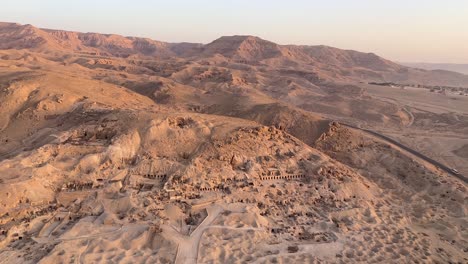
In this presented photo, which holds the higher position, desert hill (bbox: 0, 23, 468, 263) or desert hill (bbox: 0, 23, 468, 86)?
desert hill (bbox: 0, 23, 468, 86)

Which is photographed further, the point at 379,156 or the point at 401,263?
the point at 379,156

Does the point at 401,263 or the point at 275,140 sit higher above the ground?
the point at 275,140

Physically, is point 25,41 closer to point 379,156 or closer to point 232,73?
point 232,73

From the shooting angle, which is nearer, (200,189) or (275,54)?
(200,189)

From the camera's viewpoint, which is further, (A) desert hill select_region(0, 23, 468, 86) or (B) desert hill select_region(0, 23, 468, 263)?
(A) desert hill select_region(0, 23, 468, 86)

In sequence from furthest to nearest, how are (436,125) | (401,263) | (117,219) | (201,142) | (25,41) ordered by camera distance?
(25,41)
(436,125)
(201,142)
(117,219)
(401,263)

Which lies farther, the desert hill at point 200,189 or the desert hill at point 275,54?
the desert hill at point 275,54

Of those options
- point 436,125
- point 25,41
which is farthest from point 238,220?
point 25,41

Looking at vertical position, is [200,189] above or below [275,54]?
below

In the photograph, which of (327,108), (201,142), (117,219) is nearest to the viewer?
(117,219)

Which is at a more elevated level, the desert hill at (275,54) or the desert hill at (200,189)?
the desert hill at (275,54)
